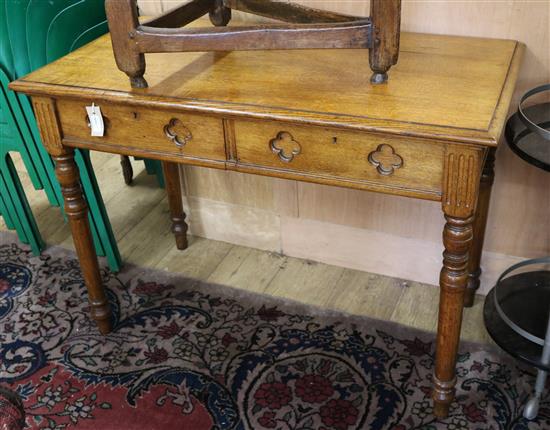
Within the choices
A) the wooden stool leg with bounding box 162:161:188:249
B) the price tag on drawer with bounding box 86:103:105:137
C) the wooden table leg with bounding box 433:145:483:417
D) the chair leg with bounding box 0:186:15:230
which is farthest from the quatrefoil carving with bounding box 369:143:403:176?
the chair leg with bounding box 0:186:15:230

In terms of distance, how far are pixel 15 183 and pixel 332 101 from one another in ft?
4.88

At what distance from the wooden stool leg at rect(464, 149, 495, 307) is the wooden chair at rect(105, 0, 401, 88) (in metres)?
0.49

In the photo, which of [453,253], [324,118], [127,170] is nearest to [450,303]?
[453,253]

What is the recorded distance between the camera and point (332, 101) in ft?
4.82

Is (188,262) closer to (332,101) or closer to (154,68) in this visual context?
(154,68)

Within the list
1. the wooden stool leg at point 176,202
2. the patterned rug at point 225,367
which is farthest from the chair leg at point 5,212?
the wooden stool leg at point 176,202

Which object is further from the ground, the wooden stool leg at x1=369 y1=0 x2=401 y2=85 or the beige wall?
the wooden stool leg at x1=369 y1=0 x2=401 y2=85

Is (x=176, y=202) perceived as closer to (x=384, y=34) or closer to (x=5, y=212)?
(x=5, y=212)

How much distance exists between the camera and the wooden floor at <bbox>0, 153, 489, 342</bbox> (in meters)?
2.16

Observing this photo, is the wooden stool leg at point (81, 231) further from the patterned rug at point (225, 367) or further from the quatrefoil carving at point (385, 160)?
the quatrefoil carving at point (385, 160)

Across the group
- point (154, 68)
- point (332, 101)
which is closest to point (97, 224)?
point (154, 68)

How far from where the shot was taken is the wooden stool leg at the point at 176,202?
7.72ft

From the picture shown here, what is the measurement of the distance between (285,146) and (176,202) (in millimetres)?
993

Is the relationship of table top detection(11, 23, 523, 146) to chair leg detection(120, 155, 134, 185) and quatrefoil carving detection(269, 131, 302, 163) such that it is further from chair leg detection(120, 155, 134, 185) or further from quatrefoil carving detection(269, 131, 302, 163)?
chair leg detection(120, 155, 134, 185)
